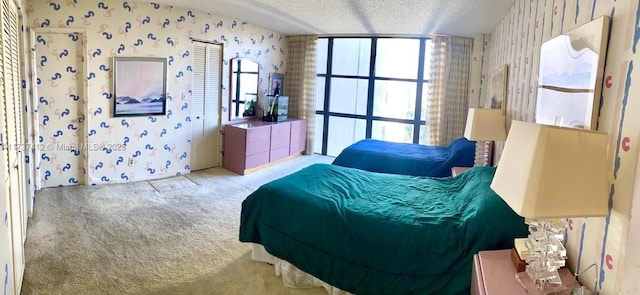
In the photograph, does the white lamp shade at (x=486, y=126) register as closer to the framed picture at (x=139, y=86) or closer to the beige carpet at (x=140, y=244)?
the beige carpet at (x=140, y=244)

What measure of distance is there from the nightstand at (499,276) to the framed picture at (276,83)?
552 cm

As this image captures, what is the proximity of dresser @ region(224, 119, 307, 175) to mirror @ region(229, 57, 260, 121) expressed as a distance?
0.83 feet

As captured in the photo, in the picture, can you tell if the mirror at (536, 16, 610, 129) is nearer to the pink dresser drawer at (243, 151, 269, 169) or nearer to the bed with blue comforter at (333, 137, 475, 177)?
the bed with blue comforter at (333, 137, 475, 177)

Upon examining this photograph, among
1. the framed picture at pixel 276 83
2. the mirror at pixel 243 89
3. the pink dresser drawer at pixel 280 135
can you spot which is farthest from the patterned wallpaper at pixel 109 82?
the pink dresser drawer at pixel 280 135

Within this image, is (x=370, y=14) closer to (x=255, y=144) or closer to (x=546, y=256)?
(x=255, y=144)

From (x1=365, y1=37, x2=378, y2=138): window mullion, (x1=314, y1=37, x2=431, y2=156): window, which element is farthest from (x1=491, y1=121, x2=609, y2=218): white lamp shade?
(x1=365, y1=37, x2=378, y2=138): window mullion

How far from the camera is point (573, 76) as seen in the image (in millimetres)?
1813

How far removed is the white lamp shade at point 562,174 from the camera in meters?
1.27

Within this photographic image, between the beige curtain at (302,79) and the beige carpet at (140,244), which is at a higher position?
the beige curtain at (302,79)

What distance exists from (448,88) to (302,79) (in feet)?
8.29

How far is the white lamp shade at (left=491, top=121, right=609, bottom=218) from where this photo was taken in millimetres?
1266

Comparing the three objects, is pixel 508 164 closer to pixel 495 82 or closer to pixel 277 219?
pixel 277 219

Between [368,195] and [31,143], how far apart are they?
11.9 ft

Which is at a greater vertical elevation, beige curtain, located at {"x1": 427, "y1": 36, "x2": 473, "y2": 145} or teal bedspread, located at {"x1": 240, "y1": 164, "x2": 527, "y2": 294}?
beige curtain, located at {"x1": 427, "y1": 36, "x2": 473, "y2": 145}
